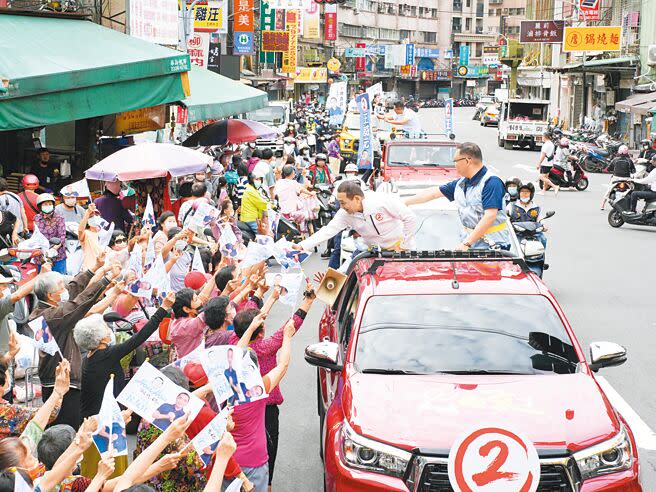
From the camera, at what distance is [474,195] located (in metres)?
8.97

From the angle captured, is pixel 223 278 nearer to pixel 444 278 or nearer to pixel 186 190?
pixel 444 278

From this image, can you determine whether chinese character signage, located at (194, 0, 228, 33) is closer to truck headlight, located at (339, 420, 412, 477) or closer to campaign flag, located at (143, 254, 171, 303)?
campaign flag, located at (143, 254, 171, 303)

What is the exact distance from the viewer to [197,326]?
7172mm

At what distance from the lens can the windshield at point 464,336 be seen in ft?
20.3

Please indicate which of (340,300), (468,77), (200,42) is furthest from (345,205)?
(468,77)

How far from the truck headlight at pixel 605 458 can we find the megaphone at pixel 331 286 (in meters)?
2.91

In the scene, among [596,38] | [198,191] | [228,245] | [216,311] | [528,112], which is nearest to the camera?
[216,311]

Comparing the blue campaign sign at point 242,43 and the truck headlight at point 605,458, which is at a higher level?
the blue campaign sign at point 242,43

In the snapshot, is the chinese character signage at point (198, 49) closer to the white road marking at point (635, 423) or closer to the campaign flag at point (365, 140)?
the campaign flag at point (365, 140)

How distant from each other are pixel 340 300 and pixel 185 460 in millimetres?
2965

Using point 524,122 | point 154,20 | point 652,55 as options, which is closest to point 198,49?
point 154,20

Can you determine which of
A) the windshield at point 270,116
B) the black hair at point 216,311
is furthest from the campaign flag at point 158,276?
the windshield at point 270,116

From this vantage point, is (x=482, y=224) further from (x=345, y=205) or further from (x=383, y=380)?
(x=383, y=380)

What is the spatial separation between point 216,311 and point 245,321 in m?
0.25
